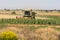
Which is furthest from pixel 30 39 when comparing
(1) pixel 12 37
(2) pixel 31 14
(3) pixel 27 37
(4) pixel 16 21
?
(2) pixel 31 14

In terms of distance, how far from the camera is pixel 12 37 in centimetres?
2091

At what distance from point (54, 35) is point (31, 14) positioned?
4454 cm

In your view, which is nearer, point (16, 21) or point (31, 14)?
point (16, 21)

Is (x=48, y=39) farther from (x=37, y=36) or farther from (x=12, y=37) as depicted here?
(x=12, y=37)

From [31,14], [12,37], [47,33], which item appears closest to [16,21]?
[31,14]

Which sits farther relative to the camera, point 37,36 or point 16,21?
point 16,21

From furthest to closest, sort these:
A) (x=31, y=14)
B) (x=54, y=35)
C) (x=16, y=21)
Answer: (x=31, y=14), (x=16, y=21), (x=54, y=35)

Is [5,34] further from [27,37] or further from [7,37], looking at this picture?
[27,37]

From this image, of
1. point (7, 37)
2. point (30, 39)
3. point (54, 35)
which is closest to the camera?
point (7, 37)

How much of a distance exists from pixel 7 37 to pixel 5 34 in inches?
11.8

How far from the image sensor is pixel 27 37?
2320 cm

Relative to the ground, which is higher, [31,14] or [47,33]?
[47,33]

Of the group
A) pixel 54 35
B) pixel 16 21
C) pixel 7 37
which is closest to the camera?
pixel 7 37

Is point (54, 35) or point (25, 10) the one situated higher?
point (54, 35)
